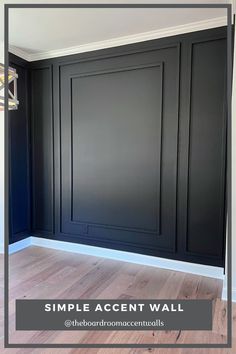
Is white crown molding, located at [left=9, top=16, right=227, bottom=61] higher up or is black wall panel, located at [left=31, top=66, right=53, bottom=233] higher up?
white crown molding, located at [left=9, top=16, right=227, bottom=61]

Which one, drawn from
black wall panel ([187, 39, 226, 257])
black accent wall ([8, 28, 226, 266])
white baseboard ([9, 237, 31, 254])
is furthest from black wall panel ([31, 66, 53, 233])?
black wall panel ([187, 39, 226, 257])

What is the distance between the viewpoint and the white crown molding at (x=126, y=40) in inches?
86.6

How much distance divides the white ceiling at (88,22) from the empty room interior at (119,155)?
1 cm

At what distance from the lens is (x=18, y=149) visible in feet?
9.68

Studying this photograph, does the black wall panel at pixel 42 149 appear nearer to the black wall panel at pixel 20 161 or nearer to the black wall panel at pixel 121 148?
the black wall panel at pixel 20 161

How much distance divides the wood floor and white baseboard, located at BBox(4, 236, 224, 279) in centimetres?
7

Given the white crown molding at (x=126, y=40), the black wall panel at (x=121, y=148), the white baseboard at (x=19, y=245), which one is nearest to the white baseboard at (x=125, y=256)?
the white baseboard at (x=19, y=245)

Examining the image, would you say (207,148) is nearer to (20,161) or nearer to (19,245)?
(20,161)

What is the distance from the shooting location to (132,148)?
257 centimetres

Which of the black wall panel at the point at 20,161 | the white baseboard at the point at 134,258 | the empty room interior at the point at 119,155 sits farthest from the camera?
the black wall panel at the point at 20,161

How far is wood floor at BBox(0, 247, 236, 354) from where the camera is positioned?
156 centimetres

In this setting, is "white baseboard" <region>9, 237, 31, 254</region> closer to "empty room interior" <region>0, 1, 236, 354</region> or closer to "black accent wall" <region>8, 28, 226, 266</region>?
"empty room interior" <region>0, 1, 236, 354</region>

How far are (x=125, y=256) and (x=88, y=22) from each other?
2202 millimetres

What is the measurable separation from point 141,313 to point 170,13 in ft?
7.23
